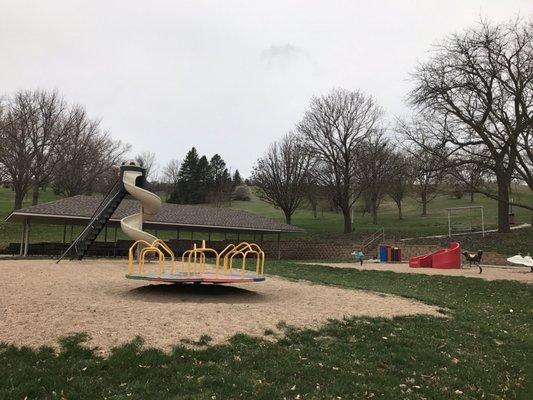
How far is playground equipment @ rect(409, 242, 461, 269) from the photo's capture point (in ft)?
80.5

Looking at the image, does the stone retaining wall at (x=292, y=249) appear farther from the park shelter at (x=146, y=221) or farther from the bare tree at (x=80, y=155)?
the bare tree at (x=80, y=155)

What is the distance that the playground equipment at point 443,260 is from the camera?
24.5 m

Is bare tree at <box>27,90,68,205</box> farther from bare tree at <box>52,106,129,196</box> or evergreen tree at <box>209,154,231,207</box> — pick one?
evergreen tree at <box>209,154,231,207</box>

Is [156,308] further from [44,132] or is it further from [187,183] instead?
[187,183]

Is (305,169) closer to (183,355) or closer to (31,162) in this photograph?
(31,162)

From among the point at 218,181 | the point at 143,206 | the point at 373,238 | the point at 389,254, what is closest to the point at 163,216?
the point at 143,206

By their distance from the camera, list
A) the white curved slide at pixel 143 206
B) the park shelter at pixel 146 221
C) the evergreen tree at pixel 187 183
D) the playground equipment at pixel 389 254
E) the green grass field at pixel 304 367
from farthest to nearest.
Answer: the evergreen tree at pixel 187 183 < the playground equipment at pixel 389 254 < the park shelter at pixel 146 221 < the white curved slide at pixel 143 206 < the green grass field at pixel 304 367

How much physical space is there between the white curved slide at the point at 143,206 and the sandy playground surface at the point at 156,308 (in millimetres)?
5703

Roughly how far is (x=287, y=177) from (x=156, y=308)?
4198 centimetres

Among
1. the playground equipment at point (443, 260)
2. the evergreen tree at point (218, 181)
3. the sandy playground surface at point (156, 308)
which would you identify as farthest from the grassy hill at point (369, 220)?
the sandy playground surface at point (156, 308)

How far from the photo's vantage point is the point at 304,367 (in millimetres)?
6434

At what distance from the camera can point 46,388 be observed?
5320 mm

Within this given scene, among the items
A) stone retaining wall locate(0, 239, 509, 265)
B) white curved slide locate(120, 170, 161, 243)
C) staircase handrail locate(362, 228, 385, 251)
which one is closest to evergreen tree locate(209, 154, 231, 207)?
stone retaining wall locate(0, 239, 509, 265)

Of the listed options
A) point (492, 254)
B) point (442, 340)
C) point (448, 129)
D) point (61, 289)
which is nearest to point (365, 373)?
point (442, 340)
